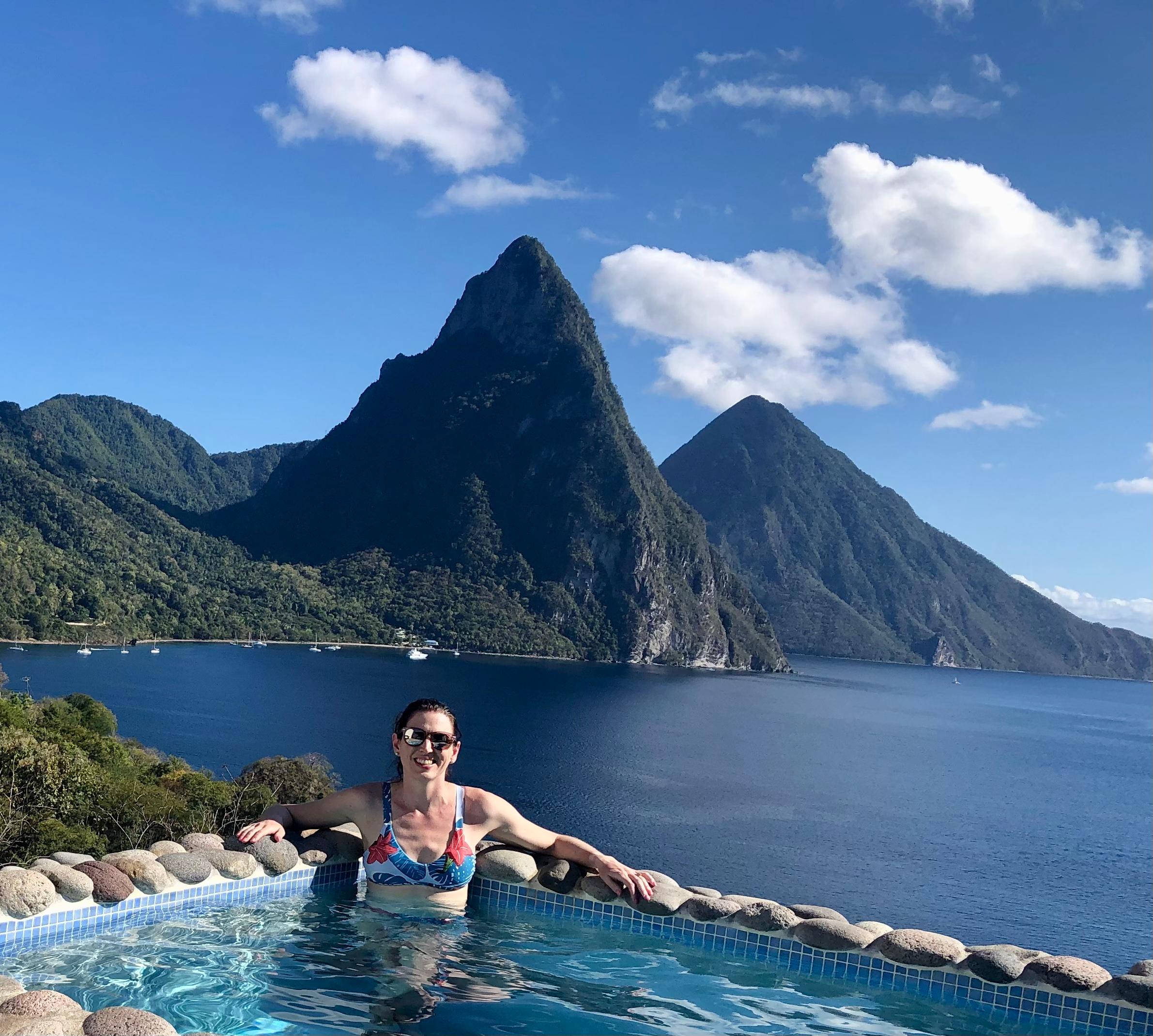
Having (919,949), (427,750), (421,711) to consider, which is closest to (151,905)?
(427,750)

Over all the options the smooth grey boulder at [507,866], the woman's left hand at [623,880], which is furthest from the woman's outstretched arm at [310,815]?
the woman's left hand at [623,880]

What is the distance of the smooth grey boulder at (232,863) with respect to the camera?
7.37m

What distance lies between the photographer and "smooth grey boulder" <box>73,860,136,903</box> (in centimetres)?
659

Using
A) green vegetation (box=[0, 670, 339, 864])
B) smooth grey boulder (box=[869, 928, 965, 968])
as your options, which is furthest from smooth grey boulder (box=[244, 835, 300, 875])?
smooth grey boulder (box=[869, 928, 965, 968])

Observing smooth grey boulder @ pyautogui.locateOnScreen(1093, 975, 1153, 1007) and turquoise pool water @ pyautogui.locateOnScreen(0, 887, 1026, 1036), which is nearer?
turquoise pool water @ pyautogui.locateOnScreen(0, 887, 1026, 1036)

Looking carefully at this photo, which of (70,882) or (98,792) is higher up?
(70,882)

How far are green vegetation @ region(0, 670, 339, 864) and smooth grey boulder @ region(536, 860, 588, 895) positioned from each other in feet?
8.16

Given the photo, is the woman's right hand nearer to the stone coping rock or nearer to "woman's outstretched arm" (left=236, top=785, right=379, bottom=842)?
"woman's outstretched arm" (left=236, top=785, right=379, bottom=842)

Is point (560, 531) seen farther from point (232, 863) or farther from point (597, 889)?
point (232, 863)

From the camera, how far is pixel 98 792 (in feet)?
71.6

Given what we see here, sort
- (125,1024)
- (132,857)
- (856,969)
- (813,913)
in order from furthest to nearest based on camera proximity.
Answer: (813,913) → (132,857) → (856,969) → (125,1024)

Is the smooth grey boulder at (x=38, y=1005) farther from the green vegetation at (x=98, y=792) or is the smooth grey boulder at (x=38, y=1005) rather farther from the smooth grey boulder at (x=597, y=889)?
the green vegetation at (x=98, y=792)

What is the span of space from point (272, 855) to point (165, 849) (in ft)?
2.64

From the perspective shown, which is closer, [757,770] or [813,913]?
[813,913]
